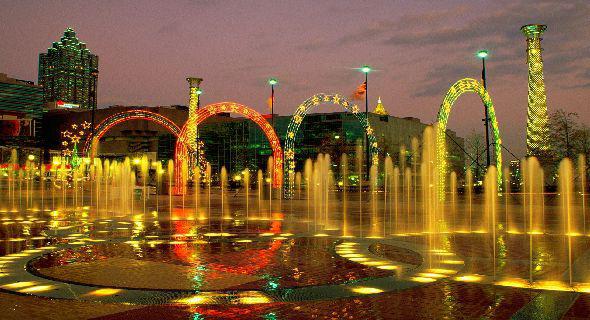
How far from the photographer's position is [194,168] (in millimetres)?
52719

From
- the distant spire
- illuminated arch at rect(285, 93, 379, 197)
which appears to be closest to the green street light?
illuminated arch at rect(285, 93, 379, 197)

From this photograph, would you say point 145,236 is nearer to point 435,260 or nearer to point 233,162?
point 435,260

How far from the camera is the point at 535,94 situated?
45.4m

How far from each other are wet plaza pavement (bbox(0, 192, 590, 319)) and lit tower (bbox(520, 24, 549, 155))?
3337 cm

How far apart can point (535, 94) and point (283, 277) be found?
42.3 meters

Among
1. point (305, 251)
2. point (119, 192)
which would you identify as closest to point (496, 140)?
point (305, 251)

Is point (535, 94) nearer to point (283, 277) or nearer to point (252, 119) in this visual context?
point (252, 119)

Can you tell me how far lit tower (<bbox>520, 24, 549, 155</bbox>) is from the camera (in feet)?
147

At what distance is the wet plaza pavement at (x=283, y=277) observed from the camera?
703cm

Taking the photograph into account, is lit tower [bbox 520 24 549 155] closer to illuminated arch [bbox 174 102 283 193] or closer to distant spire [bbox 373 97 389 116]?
illuminated arch [bbox 174 102 283 193]

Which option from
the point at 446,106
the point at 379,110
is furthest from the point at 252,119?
the point at 379,110

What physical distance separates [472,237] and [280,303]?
930 cm

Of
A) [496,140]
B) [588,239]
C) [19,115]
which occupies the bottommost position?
[588,239]

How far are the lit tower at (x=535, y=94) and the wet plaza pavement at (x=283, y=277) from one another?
1314 inches
